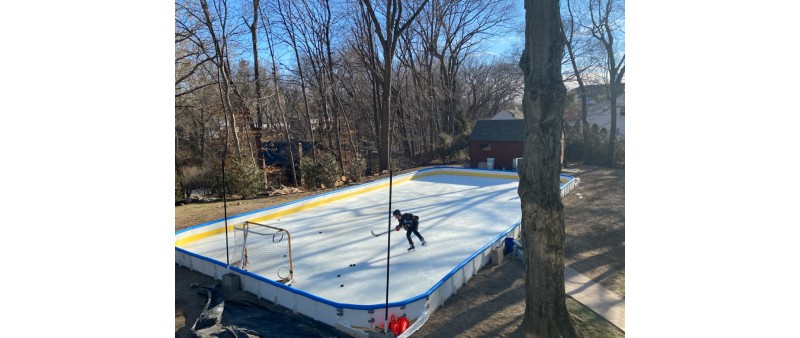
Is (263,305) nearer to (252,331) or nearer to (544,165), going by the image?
(252,331)

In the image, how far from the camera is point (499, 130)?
896 inches

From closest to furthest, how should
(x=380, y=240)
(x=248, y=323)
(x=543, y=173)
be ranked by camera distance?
(x=543, y=173)
(x=248, y=323)
(x=380, y=240)

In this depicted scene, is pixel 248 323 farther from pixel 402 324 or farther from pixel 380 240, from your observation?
pixel 380 240

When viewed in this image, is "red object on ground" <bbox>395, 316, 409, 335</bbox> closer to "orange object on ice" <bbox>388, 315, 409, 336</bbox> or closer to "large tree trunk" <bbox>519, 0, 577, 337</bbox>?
"orange object on ice" <bbox>388, 315, 409, 336</bbox>

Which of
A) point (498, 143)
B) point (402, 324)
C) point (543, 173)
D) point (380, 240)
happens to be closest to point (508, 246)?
point (380, 240)

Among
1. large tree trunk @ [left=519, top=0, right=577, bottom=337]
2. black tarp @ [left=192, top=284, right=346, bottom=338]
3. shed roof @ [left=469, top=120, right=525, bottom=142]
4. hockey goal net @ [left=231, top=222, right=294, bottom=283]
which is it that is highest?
shed roof @ [left=469, top=120, right=525, bottom=142]

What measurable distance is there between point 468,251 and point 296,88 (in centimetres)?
2460

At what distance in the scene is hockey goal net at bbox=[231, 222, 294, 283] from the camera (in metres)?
7.66

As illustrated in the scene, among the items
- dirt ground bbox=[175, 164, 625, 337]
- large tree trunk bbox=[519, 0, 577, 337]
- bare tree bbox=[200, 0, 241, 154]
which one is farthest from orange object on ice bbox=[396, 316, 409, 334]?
bare tree bbox=[200, 0, 241, 154]

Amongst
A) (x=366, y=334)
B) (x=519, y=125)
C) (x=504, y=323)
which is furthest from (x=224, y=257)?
(x=519, y=125)

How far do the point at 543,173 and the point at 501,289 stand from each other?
3.02 metres

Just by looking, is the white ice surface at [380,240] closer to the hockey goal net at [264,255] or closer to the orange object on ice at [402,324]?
the hockey goal net at [264,255]

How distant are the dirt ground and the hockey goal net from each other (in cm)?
75

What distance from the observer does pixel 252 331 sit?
5.50 meters
